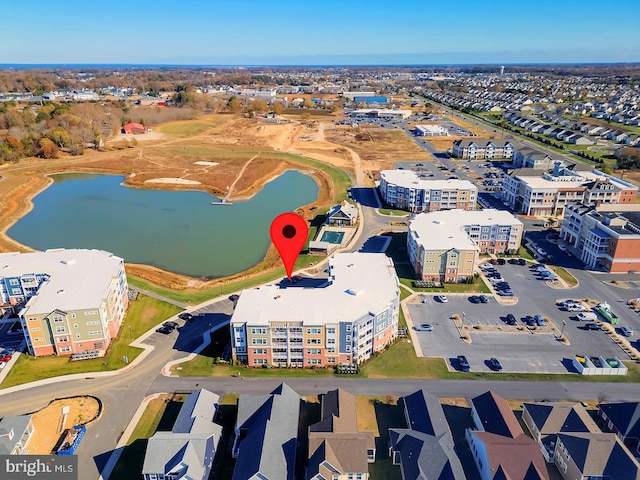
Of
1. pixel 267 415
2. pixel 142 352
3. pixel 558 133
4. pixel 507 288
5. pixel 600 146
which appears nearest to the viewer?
pixel 267 415

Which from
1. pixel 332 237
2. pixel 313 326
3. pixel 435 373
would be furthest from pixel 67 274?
pixel 435 373

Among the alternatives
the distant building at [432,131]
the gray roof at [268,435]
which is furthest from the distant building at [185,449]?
the distant building at [432,131]

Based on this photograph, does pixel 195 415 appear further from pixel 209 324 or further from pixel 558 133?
pixel 558 133

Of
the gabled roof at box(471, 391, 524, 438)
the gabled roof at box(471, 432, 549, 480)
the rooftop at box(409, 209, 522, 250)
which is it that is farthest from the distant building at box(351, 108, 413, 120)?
the gabled roof at box(471, 432, 549, 480)

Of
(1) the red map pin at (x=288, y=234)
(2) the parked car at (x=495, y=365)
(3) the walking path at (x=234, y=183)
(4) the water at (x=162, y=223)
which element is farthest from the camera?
(3) the walking path at (x=234, y=183)

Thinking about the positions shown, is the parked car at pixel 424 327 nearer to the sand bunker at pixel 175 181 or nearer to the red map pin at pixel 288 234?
the red map pin at pixel 288 234

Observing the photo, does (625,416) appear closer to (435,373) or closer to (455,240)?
(435,373)

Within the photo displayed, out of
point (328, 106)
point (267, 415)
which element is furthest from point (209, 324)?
point (328, 106)
